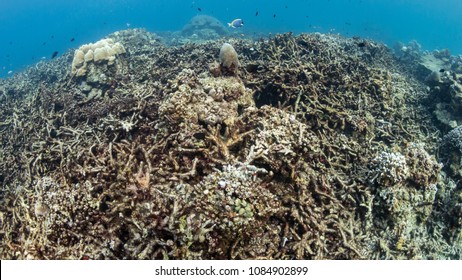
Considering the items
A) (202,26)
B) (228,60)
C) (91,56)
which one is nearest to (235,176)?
(228,60)

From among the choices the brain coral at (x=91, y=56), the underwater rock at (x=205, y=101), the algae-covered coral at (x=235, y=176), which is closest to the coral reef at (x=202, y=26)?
the brain coral at (x=91, y=56)

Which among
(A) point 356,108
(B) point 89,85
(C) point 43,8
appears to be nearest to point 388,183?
(A) point 356,108

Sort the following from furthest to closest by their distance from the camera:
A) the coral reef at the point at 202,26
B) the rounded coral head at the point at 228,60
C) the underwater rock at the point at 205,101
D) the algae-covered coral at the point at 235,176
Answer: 1. the coral reef at the point at 202,26
2. the rounded coral head at the point at 228,60
3. the underwater rock at the point at 205,101
4. the algae-covered coral at the point at 235,176

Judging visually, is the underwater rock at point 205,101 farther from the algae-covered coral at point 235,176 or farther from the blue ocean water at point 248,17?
the blue ocean water at point 248,17

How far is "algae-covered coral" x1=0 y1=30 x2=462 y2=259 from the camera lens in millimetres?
3893

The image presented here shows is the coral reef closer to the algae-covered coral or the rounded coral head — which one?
the algae-covered coral

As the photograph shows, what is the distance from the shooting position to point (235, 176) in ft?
12.8

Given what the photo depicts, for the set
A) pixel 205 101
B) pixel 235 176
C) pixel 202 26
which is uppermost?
pixel 202 26

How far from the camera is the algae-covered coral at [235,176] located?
3893 mm

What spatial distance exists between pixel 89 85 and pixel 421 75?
1585 centimetres

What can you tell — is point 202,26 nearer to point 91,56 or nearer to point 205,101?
point 91,56

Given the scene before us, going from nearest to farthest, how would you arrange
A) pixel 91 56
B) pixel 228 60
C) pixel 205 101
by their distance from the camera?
1. pixel 205 101
2. pixel 228 60
3. pixel 91 56

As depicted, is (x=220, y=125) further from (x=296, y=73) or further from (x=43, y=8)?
(x=43, y=8)

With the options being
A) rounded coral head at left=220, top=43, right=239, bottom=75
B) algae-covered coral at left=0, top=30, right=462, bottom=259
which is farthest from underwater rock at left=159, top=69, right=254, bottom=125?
rounded coral head at left=220, top=43, right=239, bottom=75
